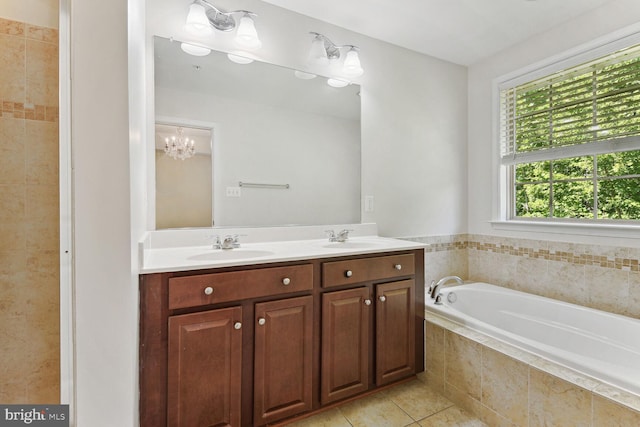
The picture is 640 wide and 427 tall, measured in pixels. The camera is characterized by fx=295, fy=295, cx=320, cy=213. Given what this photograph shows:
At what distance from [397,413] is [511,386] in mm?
603

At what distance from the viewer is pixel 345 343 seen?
1602 millimetres

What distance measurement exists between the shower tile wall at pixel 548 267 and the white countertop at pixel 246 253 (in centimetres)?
89

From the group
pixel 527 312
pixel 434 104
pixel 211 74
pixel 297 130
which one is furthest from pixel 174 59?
pixel 527 312

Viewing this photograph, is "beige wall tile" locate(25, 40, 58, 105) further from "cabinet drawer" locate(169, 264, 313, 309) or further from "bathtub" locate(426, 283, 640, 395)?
"bathtub" locate(426, 283, 640, 395)

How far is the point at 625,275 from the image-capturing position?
1.87 meters

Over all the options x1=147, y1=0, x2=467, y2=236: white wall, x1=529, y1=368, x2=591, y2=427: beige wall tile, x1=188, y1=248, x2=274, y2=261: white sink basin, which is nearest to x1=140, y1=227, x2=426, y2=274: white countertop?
x1=188, y1=248, x2=274, y2=261: white sink basin

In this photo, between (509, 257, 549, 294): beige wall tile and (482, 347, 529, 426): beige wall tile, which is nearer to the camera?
(482, 347, 529, 426): beige wall tile

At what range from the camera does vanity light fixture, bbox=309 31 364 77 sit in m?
2.06

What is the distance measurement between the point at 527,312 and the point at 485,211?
0.91 meters

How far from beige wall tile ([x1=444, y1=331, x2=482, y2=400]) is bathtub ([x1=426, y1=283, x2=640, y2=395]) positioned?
0.12 m

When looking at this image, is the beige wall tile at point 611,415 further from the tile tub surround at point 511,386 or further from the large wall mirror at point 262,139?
the large wall mirror at point 262,139

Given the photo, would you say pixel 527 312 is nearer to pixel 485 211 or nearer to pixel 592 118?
pixel 485 211

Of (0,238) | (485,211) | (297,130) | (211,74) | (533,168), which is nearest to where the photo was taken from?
(0,238)

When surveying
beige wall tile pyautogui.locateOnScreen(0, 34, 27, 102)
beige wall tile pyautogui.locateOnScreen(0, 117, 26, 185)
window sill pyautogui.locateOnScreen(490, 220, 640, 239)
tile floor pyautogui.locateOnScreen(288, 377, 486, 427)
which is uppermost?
beige wall tile pyautogui.locateOnScreen(0, 34, 27, 102)
